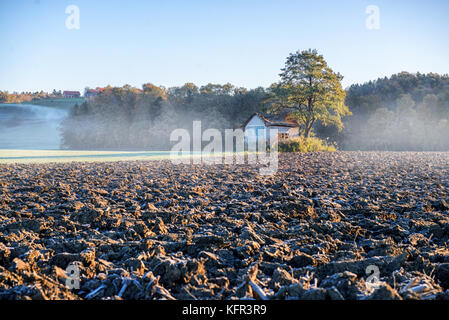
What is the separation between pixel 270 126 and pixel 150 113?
1416 inches

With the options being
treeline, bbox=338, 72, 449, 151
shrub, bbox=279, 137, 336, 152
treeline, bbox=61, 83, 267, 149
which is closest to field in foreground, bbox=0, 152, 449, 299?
shrub, bbox=279, 137, 336, 152

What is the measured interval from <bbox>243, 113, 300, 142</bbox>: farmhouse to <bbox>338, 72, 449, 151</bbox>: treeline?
42.5 ft

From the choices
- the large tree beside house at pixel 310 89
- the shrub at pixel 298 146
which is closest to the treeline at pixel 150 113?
the large tree beside house at pixel 310 89

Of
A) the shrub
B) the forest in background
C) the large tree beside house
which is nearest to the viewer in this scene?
the shrub

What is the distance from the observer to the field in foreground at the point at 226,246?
9.04 ft

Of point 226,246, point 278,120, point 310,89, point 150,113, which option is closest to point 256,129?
point 278,120

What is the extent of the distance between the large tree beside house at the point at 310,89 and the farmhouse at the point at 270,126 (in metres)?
2.37

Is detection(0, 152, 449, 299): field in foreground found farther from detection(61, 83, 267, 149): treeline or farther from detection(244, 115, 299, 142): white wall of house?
detection(61, 83, 267, 149): treeline

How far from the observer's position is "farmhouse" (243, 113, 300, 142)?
40938 millimetres

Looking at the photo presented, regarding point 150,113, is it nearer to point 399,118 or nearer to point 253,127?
point 253,127

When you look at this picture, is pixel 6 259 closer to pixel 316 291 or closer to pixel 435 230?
pixel 316 291

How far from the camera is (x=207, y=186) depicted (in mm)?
8789

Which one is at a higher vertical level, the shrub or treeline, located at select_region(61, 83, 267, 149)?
treeline, located at select_region(61, 83, 267, 149)

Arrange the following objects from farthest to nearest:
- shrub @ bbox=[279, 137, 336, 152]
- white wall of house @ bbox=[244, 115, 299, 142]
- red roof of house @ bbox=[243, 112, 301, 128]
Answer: white wall of house @ bbox=[244, 115, 299, 142]
red roof of house @ bbox=[243, 112, 301, 128]
shrub @ bbox=[279, 137, 336, 152]
